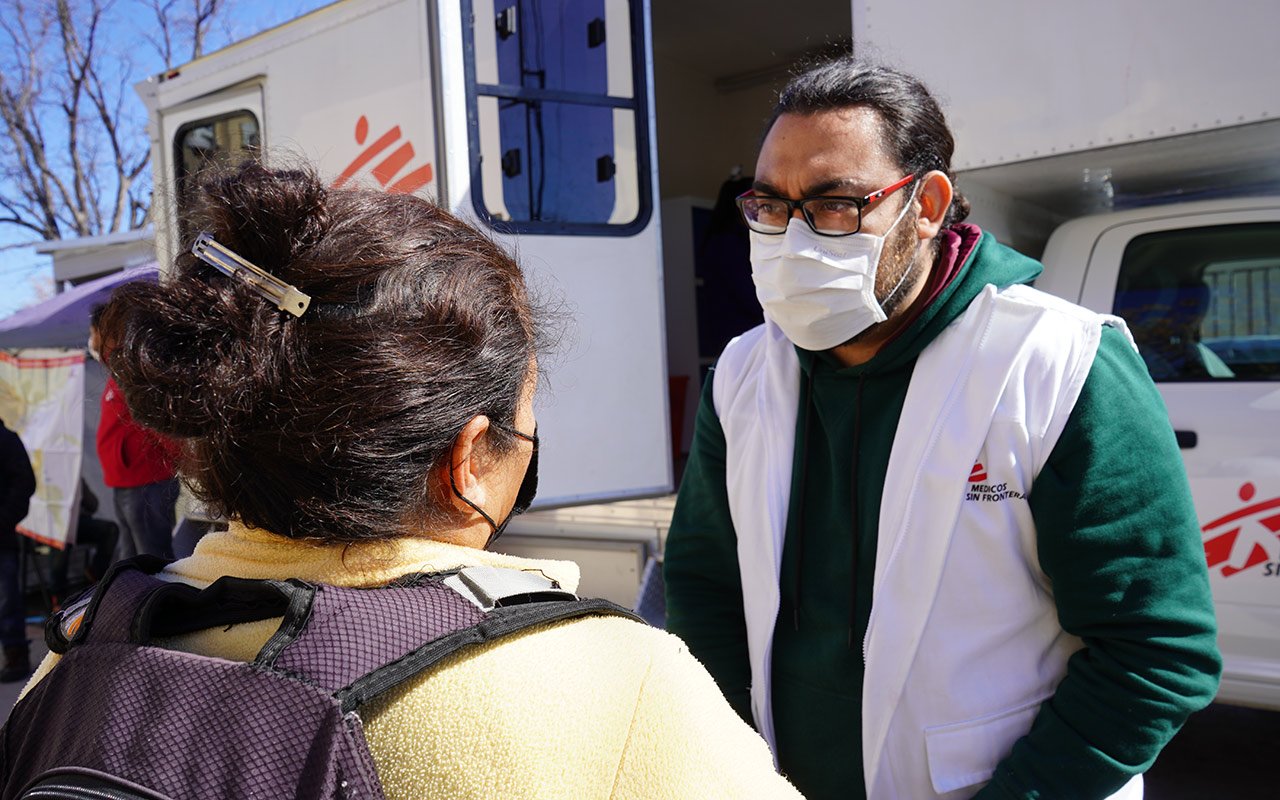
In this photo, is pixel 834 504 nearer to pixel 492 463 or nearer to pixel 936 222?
pixel 936 222

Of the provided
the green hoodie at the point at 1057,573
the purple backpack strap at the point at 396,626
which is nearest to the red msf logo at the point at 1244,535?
the green hoodie at the point at 1057,573

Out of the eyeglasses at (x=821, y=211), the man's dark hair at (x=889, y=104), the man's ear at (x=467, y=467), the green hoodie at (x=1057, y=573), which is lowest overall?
the green hoodie at (x=1057, y=573)

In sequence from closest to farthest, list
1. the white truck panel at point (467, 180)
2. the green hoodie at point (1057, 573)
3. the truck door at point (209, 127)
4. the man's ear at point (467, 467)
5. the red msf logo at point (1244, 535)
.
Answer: the man's ear at point (467, 467)
the green hoodie at point (1057, 573)
the red msf logo at point (1244, 535)
the white truck panel at point (467, 180)
the truck door at point (209, 127)

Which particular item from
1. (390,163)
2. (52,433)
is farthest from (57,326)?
(390,163)

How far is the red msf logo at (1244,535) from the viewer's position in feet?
9.64

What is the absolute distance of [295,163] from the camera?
3.63ft

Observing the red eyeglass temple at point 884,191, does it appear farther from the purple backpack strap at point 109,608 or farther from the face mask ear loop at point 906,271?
the purple backpack strap at point 109,608

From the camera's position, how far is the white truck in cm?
296

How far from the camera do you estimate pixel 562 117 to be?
14.1 ft

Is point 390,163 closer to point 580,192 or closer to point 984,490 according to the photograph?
point 580,192

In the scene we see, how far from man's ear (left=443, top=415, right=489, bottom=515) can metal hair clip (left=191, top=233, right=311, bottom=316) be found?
0.19 m

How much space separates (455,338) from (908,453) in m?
0.82

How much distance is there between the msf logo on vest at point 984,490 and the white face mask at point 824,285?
370mm

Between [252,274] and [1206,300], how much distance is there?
3.22m
